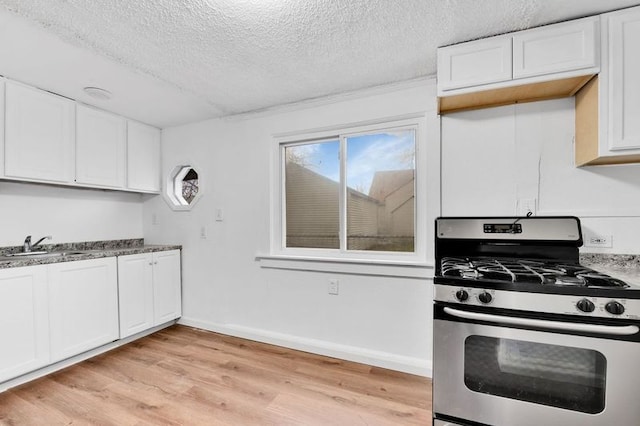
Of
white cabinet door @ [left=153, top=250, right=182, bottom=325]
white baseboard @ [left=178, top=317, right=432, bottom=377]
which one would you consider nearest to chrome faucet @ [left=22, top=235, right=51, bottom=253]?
white cabinet door @ [left=153, top=250, right=182, bottom=325]

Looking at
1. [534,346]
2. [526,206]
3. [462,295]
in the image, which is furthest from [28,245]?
[526,206]

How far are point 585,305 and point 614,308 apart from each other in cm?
9

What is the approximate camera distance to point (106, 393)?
196 cm

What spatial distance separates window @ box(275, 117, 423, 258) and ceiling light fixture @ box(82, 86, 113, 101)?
144 centimetres

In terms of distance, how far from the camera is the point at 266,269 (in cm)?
281

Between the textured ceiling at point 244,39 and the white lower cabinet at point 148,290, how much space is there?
1.53 meters

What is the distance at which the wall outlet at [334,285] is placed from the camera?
2.51 meters

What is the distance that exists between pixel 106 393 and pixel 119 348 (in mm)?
803

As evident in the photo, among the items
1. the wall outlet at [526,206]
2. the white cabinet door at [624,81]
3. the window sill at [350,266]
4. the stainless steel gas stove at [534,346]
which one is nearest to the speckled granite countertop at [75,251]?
the window sill at [350,266]

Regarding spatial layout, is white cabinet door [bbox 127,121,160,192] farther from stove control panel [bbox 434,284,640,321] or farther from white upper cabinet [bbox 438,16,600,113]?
stove control panel [bbox 434,284,640,321]

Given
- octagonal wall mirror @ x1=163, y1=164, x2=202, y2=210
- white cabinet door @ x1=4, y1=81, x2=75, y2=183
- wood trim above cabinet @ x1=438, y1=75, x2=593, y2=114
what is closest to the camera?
wood trim above cabinet @ x1=438, y1=75, x2=593, y2=114

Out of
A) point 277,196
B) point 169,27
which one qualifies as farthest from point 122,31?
point 277,196

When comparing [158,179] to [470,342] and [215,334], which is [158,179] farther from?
[470,342]

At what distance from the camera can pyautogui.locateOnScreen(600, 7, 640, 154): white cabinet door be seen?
1.49m
